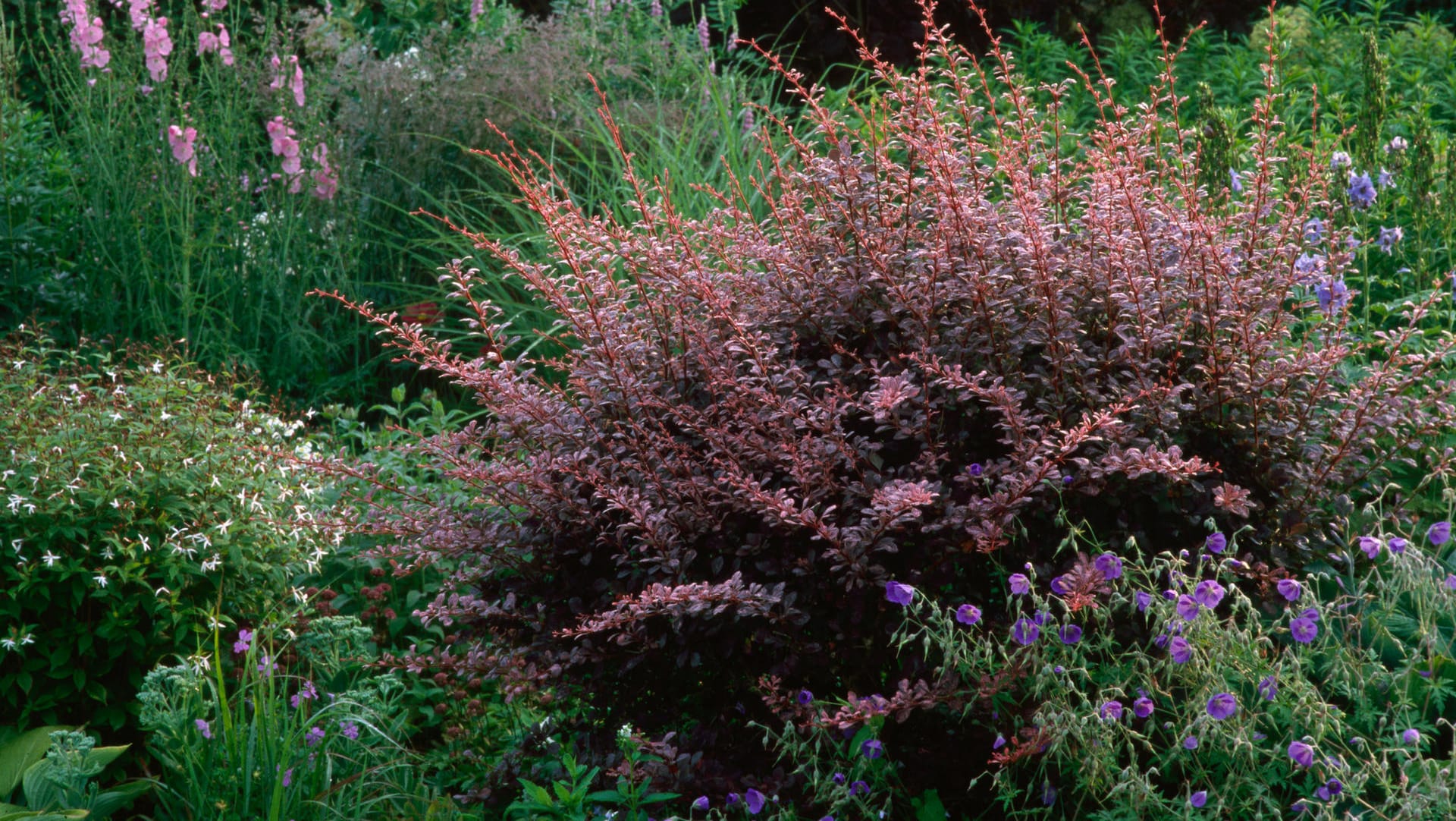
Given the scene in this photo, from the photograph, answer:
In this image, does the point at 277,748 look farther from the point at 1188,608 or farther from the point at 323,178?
the point at 323,178

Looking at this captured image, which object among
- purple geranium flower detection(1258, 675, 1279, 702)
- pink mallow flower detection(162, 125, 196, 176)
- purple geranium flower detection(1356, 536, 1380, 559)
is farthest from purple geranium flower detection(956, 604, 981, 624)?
pink mallow flower detection(162, 125, 196, 176)

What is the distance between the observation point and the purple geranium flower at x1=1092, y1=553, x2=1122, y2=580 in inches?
89.1

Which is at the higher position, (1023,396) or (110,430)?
(1023,396)

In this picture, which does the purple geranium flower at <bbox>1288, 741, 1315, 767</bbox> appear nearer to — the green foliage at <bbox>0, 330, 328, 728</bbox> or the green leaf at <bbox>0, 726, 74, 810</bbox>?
the green foliage at <bbox>0, 330, 328, 728</bbox>

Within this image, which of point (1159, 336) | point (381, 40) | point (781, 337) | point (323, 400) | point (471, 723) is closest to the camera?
point (1159, 336)

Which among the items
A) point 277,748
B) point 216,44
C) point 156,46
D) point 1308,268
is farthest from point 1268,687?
point 216,44

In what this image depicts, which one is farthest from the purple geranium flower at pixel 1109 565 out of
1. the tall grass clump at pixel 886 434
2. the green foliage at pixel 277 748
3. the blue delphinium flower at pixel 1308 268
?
the green foliage at pixel 277 748

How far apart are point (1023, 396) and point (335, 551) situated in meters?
2.32

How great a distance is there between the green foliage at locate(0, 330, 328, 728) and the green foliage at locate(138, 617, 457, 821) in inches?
7.1

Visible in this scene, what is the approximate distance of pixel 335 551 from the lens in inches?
153

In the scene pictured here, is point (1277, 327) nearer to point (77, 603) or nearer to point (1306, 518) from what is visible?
point (1306, 518)

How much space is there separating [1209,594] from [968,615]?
41 centimetres

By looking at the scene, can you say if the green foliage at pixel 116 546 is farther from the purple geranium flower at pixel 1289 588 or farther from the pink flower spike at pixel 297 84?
the pink flower spike at pixel 297 84

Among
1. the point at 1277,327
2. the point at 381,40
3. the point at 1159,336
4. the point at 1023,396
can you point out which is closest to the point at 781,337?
the point at 1023,396
